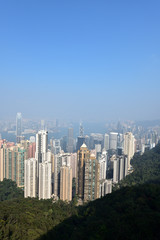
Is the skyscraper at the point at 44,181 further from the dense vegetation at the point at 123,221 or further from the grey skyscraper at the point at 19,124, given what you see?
the grey skyscraper at the point at 19,124

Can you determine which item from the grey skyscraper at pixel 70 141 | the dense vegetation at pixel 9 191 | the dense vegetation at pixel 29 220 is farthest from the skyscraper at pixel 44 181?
the grey skyscraper at pixel 70 141

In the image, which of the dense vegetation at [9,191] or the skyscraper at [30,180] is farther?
the dense vegetation at [9,191]

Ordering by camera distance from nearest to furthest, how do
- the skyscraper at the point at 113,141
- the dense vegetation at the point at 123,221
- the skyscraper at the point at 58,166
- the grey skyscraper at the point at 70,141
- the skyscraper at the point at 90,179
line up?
the dense vegetation at the point at 123,221 → the skyscraper at the point at 90,179 → the skyscraper at the point at 58,166 → the grey skyscraper at the point at 70,141 → the skyscraper at the point at 113,141

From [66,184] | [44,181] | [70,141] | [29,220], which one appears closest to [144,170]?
[66,184]

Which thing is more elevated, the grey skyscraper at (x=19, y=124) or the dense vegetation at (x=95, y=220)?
the grey skyscraper at (x=19, y=124)

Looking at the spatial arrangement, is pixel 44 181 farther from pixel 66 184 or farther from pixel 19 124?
pixel 19 124

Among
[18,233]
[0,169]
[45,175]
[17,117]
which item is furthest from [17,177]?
[17,117]

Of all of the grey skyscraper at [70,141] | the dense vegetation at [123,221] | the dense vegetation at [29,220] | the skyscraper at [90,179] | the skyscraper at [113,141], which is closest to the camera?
the dense vegetation at [123,221]
